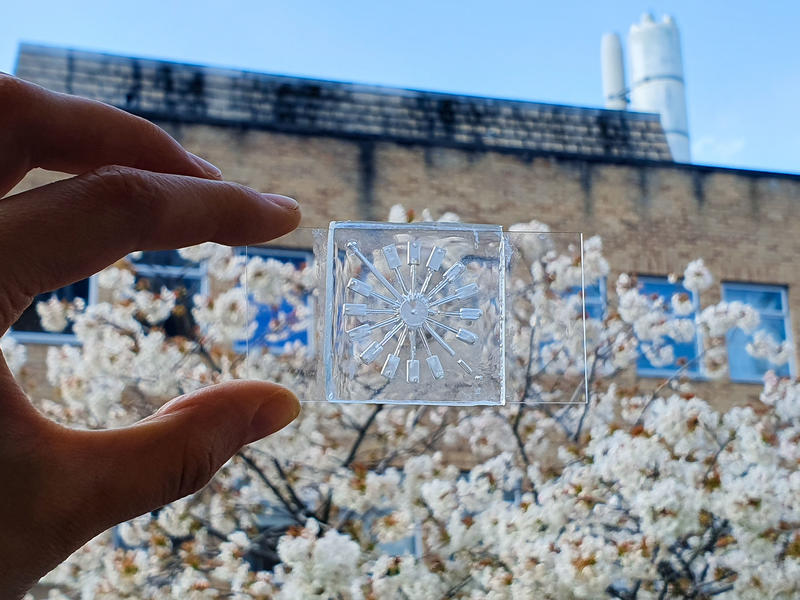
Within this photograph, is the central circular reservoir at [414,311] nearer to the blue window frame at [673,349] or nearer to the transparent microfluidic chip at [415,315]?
the transparent microfluidic chip at [415,315]

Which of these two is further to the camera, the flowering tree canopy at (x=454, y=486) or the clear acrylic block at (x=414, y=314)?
the flowering tree canopy at (x=454, y=486)

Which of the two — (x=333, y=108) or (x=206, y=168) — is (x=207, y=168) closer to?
(x=206, y=168)

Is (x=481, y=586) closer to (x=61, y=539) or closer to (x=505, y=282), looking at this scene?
(x=505, y=282)

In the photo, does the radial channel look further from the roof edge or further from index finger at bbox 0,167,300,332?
the roof edge

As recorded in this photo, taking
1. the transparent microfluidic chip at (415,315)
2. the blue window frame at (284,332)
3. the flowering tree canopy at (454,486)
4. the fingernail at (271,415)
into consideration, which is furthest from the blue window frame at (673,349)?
the fingernail at (271,415)

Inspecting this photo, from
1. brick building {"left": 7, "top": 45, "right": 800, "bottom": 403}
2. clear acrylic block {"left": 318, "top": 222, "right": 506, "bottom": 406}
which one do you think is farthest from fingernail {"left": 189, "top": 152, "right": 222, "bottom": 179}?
brick building {"left": 7, "top": 45, "right": 800, "bottom": 403}

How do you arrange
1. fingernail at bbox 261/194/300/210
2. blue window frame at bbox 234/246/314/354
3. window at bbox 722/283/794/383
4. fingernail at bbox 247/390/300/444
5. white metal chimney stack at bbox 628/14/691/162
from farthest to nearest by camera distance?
white metal chimney stack at bbox 628/14/691/162 → window at bbox 722/283/794/383 → blue window frame at bbox 234/246/314/354 → fingernail at bbox 261/194/300/210 → fingernail at bbox 247/390/300/444

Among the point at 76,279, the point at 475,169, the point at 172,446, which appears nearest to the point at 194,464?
the point at 172,446
